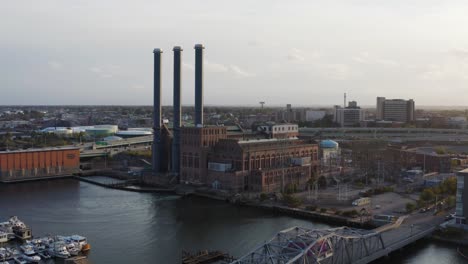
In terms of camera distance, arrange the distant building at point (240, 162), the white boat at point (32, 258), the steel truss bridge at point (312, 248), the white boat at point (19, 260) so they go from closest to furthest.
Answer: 1. the steel truss bridge at point (312, 248)
2. the white boat at point (19, 260)
3. the white boat at point (32, 258)
4. the distant building at point (240, 162)

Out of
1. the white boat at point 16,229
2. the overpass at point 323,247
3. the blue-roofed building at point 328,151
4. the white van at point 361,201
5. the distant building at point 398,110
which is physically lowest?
the white boat at point 16,229

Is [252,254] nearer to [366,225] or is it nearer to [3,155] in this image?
[366,225]

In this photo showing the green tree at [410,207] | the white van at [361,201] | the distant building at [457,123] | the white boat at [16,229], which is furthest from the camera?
the distant building at [457,123]

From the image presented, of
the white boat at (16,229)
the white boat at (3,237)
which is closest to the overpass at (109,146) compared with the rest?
the white boat at (16,229)

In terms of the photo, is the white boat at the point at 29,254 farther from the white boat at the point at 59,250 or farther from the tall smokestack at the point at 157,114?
the tall smokestack at the point at 157,114

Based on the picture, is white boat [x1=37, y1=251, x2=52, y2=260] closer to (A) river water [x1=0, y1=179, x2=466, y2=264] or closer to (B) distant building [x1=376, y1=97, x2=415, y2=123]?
(A) river water [x1=0, y1=179, x2=466, y2=264]

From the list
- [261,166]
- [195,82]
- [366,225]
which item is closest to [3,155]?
[195,82]

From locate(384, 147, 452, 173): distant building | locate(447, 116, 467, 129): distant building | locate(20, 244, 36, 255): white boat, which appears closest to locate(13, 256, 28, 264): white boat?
locate(20, 244, 36, 255): white boat

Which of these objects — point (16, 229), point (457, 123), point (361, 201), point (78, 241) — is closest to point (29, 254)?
point (78, 241)
